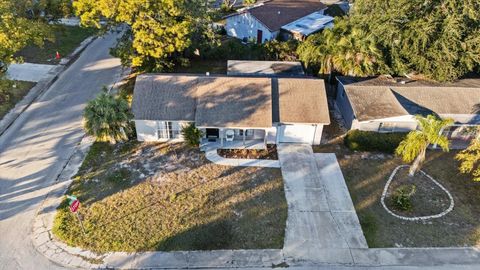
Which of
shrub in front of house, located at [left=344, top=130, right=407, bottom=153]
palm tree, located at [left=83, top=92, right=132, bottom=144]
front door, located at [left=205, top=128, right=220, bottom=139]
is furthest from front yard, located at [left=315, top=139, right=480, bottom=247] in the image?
palm tree, located at [left=83, top=92, right=132, bottom=144]

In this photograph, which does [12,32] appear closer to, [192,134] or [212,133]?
[192,134]

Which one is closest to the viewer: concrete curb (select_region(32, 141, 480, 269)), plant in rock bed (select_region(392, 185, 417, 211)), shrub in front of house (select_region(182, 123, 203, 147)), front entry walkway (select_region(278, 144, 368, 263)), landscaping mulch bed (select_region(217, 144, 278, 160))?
concrete curb (select_region(32, 141, 480, 269))

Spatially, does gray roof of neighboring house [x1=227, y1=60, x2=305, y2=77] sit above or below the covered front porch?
above

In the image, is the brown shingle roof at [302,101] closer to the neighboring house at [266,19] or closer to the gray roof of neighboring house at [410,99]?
the gray roof of neighboring house at [410,99]

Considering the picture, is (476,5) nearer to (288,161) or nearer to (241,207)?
(288,161)

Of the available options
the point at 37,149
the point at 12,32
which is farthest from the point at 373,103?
the point at 12,32

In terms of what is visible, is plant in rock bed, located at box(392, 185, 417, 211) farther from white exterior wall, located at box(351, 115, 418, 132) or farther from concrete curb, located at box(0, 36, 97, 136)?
concrete curb, located at box(0, 36, 97, 136)

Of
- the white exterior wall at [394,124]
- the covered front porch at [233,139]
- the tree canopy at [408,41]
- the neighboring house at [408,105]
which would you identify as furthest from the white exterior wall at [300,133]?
the tree canopy at [408,41]
